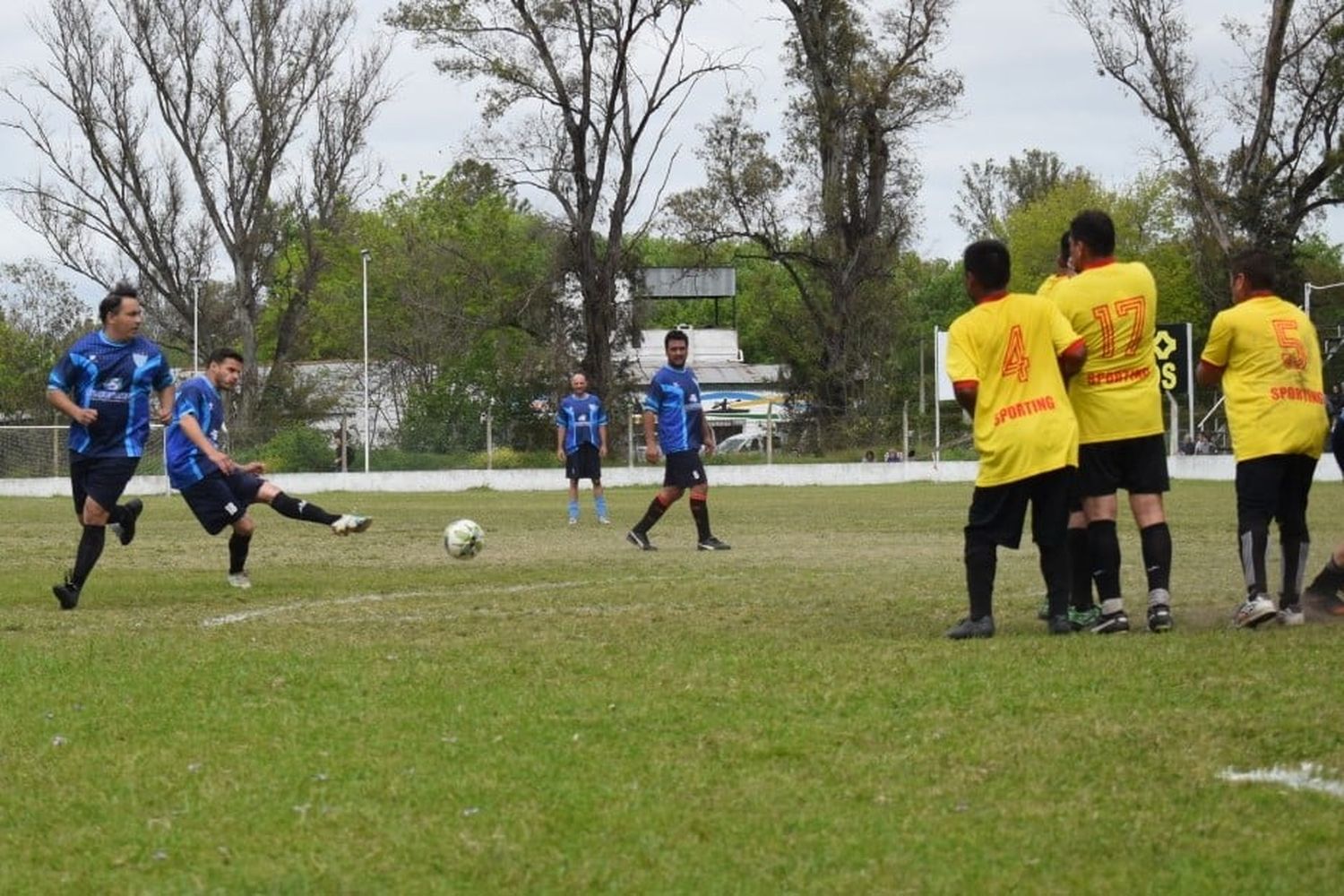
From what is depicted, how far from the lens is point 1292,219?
48.0 meters

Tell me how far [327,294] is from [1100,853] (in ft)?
246

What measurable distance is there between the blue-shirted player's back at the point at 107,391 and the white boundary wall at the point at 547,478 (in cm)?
3182

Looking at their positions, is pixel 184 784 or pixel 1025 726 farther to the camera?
pixel 1025 726

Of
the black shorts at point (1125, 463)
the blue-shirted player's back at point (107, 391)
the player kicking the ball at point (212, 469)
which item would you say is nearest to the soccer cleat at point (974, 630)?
the black shorts at point (1125, 463)

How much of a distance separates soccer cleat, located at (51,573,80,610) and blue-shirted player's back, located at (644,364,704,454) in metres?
7.20

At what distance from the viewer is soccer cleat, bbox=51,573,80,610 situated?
10.7 m

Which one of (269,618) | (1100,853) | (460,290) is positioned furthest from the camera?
(460,290)

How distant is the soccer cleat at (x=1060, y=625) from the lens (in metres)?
8.12

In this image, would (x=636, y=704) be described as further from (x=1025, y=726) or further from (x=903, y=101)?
(x=903, y=101)

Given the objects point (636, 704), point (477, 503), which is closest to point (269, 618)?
point (636, 704)

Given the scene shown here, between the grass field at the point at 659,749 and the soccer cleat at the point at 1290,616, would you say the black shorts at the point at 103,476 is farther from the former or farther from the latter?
the soccer cleat at the point at 1290,616

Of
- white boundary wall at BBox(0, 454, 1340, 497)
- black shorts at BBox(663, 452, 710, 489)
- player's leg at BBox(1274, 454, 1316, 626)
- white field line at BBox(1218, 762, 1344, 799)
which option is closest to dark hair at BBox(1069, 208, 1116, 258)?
player's leg at BBox(1274, 454, 1316, 626)

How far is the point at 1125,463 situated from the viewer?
8.38 m

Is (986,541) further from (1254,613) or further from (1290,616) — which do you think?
(1290,616)
